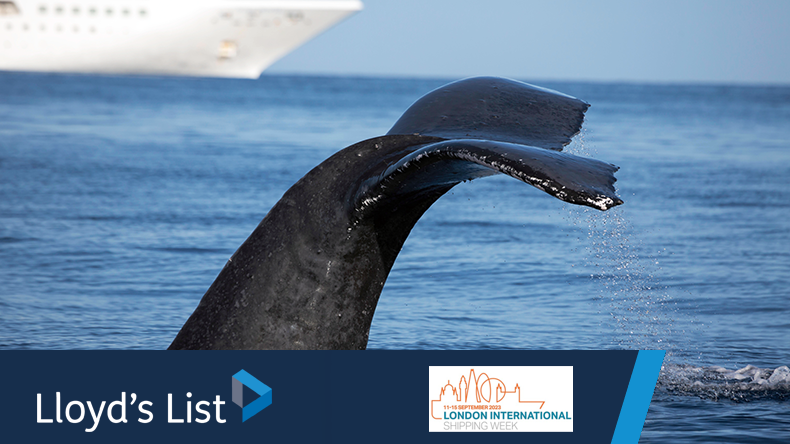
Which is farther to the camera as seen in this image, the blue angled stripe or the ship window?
the ship window

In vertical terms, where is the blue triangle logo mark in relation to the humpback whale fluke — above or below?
below

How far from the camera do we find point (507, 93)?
4031 millimetres

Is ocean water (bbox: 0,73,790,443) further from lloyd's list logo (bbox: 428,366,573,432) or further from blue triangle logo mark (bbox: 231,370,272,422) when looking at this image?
blue triangle logo mark (bbox: 231,370,272,422)

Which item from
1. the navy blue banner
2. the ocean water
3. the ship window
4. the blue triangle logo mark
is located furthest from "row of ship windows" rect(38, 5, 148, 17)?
the blue triangle logo mark

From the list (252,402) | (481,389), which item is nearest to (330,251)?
(252,402)

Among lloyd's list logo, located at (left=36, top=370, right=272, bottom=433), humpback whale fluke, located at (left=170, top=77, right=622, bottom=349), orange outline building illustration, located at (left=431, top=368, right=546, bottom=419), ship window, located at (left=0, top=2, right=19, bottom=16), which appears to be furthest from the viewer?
ship window, located at (left=0, top=2, right=19, bottom=16)

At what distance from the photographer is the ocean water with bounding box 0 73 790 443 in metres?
7.65

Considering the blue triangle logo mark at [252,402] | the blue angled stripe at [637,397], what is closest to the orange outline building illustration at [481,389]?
the blue angled stripe at [637,397]

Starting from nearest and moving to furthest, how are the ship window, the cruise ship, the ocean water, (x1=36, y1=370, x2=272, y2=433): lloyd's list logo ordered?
(x1=36, y1=370, x2=272, y2=433): lloyd's list logo, the ocean water, the ship window, the cruise ship

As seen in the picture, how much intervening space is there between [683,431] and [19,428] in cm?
395

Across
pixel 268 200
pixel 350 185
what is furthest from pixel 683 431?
pixel 268 200

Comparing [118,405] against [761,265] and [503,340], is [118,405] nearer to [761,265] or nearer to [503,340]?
[503,340]

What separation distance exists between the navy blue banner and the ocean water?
1.35 meters

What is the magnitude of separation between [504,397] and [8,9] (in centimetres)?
7017
